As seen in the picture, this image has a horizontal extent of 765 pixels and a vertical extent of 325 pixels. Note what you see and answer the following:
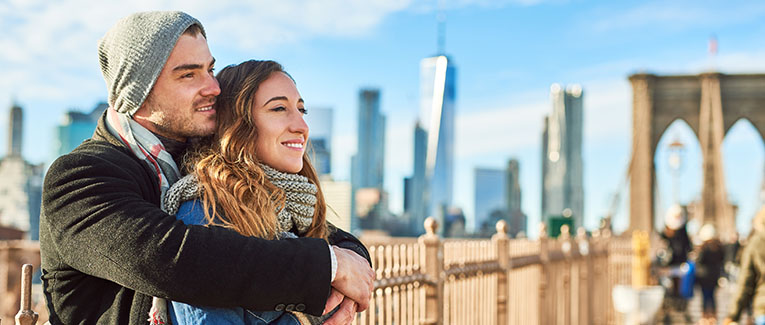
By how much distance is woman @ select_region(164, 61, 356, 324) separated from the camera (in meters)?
1.36

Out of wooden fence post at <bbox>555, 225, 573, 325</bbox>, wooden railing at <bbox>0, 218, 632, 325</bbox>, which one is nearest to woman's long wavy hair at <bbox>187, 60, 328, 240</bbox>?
wooden railing at <bbox>0, 218, 632, 325</bbox>

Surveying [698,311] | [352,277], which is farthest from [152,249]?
[698,311]

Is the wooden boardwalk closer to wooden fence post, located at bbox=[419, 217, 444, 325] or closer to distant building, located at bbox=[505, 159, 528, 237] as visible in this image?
wooden fence post, located at bbox=[419, 217, 444, 325]

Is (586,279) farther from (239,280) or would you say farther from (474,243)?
(239,280)

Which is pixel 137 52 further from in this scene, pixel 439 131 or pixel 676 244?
pixel 439 131

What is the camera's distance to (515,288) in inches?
223

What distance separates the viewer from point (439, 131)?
440 feet

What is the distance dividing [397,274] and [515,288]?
2596mm

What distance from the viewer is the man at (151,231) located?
4.06ft

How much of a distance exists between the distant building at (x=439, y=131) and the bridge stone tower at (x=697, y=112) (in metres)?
95.7

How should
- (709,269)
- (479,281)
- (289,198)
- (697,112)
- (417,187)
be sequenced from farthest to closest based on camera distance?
(417,187), (697,112), (709,269), (479,281), (289,198)

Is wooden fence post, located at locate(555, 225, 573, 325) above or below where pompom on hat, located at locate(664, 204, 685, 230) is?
below

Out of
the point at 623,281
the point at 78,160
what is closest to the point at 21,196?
the point at 623,281

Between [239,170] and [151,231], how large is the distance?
0.92ft
